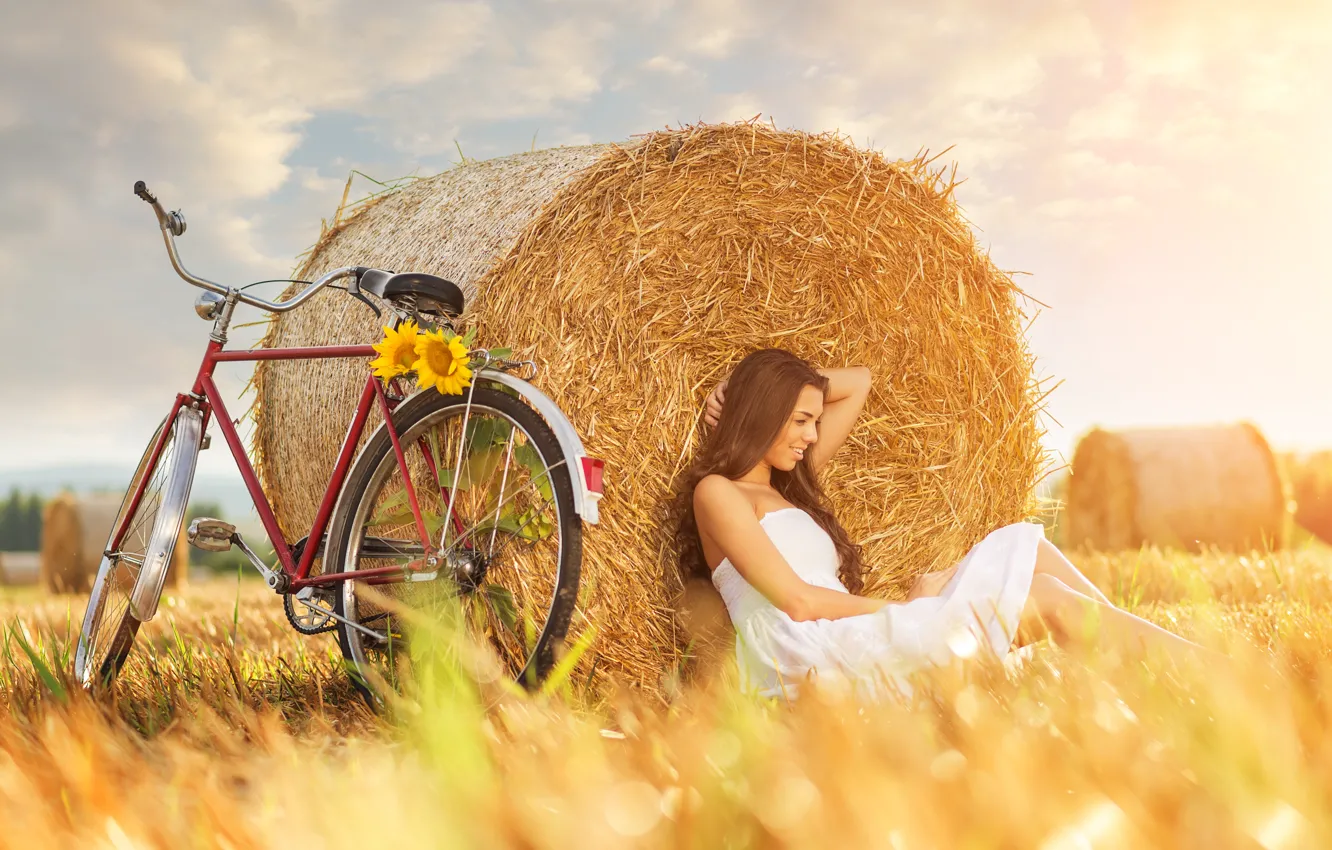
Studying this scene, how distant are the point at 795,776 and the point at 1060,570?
1.82 m

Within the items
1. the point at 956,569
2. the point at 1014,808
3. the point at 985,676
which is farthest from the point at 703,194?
the point at 1014,808

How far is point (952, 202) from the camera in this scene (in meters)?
3.55

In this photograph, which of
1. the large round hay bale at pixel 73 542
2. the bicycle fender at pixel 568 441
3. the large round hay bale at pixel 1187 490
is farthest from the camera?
the large round hay bale at pixel 73 542

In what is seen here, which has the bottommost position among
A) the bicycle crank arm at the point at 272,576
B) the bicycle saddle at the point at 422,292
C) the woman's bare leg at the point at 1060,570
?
the bicycle crank arm at the point at 272,576

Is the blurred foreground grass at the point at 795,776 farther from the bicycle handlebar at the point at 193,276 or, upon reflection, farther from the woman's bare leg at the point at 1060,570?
the bicycle handlebar at the point at 193,276

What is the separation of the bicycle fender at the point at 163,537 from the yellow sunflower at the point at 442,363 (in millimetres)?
825

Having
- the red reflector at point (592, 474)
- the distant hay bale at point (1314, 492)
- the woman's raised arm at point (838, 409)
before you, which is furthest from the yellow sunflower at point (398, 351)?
the distant hay bale at point (1314, 492)

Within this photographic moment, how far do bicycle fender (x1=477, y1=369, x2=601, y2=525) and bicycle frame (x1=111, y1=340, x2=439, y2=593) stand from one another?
Result: 36cm

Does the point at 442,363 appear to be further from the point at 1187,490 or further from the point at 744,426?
the point at 1187,490

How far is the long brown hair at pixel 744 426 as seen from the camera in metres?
2.88

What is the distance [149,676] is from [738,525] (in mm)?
1747

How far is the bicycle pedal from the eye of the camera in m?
2.71

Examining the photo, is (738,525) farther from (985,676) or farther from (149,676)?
(149,676)

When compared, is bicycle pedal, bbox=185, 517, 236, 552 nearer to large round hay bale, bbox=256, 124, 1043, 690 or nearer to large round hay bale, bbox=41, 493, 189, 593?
large round hay bale, bbox=256, 124, 1043, 690
